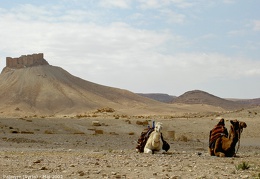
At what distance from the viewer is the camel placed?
51.6 ft

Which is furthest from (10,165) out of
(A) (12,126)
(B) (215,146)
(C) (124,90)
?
(C) (124,90)

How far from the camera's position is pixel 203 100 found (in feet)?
455

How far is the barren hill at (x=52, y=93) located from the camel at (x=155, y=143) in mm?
74754

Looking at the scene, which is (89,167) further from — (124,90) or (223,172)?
→ (124,90)

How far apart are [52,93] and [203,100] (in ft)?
173

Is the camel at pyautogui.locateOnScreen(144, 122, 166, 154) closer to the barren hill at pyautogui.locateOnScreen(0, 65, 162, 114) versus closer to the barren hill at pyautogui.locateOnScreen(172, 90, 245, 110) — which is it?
the barren hill at pyautogui.locateOnScreen(0, 65, 162, 114)

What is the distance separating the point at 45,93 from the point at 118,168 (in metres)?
91.1

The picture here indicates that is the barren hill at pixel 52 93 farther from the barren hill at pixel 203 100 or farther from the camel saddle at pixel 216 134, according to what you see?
the camel saddle at pixel 216 134

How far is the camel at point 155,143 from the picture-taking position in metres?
15.7

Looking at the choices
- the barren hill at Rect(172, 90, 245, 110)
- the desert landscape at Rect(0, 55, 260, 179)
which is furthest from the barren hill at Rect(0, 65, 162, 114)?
the barren hill at Rect(172, 90, 245, 110)

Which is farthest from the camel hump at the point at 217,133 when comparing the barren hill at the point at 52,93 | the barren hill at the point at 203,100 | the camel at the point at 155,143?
the barren hill at the point at 203,100

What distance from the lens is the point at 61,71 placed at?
117m

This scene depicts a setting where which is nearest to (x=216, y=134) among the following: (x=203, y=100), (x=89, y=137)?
(x=89, y=137)

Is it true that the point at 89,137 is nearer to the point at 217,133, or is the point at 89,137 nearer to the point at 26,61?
the point at 217,133
